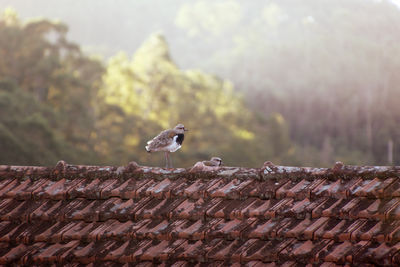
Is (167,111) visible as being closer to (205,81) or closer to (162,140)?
(205,81)

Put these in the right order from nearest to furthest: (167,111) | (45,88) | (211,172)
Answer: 1. (211,172)
2. (45,88)
3. (167,111)

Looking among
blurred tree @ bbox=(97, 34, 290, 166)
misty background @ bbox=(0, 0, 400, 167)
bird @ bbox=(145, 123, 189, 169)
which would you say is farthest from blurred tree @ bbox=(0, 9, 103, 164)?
bird @ bbox=(145, 123, 189, 169)

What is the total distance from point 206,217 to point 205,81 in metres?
62.9

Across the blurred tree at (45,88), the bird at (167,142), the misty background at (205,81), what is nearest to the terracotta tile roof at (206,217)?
the bird at (167,142)

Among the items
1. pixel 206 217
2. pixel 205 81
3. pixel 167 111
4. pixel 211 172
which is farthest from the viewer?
pixel 205 81

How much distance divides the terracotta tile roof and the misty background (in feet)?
112

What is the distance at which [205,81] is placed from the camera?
221 feet

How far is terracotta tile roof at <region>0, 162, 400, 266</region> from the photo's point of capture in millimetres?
4203

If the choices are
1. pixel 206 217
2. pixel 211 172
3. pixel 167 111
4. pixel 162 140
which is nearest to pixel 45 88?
pixel 167 111

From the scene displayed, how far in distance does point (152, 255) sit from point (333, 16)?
8701 centimetres

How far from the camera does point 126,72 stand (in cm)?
6019

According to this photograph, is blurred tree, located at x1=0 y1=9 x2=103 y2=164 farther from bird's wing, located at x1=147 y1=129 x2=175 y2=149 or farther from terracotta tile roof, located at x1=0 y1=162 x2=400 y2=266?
terracotta tile roof, located at x1=0 y1=162 x2=400 y2=266

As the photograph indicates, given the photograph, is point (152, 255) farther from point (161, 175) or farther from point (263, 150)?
point (263, 150)

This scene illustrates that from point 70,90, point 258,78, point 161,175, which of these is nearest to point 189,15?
point 258,78
